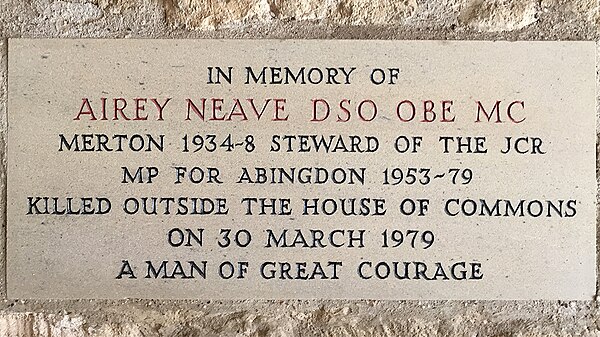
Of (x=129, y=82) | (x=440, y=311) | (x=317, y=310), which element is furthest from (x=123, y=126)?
(x=440, y=311)

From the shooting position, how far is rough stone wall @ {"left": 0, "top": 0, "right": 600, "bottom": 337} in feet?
4.86

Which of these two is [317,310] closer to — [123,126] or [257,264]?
[257,264]

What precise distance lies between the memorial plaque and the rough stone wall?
30 mm

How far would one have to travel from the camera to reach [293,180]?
1477 millimetres

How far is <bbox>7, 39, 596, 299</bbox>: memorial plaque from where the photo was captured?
4.83 ft

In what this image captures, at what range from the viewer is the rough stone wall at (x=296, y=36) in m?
1.48

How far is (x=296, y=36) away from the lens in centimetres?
150

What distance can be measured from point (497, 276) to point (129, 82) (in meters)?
0.87

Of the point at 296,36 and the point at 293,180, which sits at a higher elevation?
the point at 296,36

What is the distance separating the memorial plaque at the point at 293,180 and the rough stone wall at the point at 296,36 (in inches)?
1.2

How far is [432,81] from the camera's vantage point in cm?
149

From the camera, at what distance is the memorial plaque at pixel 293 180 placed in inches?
58.0

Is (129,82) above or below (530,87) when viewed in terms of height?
above

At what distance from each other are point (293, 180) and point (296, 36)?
0.30m
